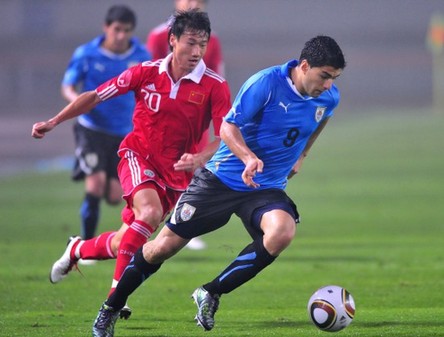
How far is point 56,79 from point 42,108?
159 inches

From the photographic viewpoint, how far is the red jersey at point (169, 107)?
983 centimetres

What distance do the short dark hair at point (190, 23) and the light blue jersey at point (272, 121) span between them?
85 cm

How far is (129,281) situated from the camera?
8.85m

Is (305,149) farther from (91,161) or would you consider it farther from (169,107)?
(91,161)

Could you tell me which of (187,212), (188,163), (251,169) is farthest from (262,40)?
(251,169)

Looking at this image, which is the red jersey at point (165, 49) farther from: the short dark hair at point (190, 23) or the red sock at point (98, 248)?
the short dark hair at point (190, 23)

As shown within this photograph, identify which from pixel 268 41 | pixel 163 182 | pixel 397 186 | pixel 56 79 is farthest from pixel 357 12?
pixel 163 182

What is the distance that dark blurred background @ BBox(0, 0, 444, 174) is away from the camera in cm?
5384

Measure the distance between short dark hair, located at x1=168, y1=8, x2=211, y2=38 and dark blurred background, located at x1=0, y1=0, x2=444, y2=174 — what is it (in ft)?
121

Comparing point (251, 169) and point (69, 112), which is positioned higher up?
point (251, 169)

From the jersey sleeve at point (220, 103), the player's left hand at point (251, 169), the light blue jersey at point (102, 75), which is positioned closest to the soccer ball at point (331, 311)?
the player's left hand at point (251, 169)

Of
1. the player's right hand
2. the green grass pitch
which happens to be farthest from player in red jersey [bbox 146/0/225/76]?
the player's right hand

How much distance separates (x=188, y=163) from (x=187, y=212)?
365 mm

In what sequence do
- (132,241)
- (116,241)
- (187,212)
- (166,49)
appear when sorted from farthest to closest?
(166,49) < (116,241) < (132,241) < (187,212)
